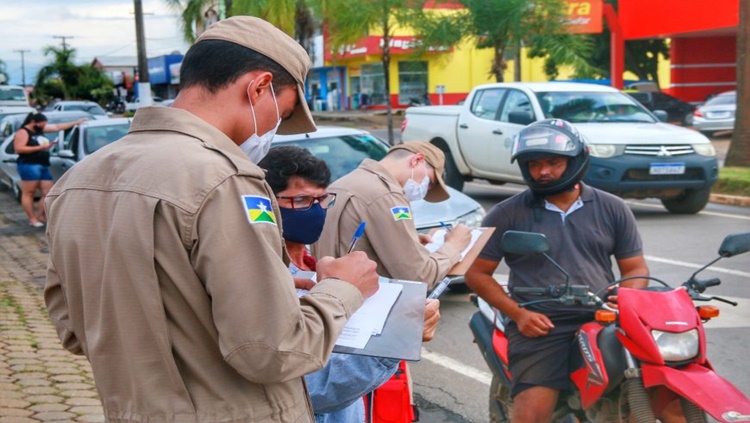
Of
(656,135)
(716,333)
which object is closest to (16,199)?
(656,135)

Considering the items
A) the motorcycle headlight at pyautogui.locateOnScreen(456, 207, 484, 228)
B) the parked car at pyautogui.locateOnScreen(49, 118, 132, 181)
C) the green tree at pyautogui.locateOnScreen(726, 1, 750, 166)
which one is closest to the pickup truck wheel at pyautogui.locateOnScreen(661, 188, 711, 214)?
the green tree at pyautogui.locateOnScreen(726, 1, 750, 166)

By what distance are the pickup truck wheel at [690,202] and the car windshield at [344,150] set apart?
5011 millimetres

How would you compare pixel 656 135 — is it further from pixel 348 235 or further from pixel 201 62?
pixel 201 62

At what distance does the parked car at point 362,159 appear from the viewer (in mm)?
8344

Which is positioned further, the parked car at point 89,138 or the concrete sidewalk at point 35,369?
the parked car at point 89,138

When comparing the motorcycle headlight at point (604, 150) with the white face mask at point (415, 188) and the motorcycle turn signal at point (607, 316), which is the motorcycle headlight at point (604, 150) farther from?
the motorcycle turn signal at point (607, 316)

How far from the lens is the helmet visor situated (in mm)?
4051

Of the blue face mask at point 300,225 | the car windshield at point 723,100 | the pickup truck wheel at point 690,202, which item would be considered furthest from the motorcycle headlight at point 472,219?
the car windshield at point 723,100

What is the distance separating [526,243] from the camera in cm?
370

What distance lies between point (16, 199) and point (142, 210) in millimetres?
17762

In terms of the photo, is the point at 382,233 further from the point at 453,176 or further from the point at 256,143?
the point at 453,176

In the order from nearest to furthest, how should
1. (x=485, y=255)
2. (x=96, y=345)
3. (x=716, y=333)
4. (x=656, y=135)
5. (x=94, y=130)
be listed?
(x=96, y=345) < (x=485, y=255) < (x=716, y=333) < (x=656, y=135) < (x=94, y=130)

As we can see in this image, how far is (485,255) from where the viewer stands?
4355 mm

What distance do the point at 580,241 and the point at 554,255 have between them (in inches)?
5.0
